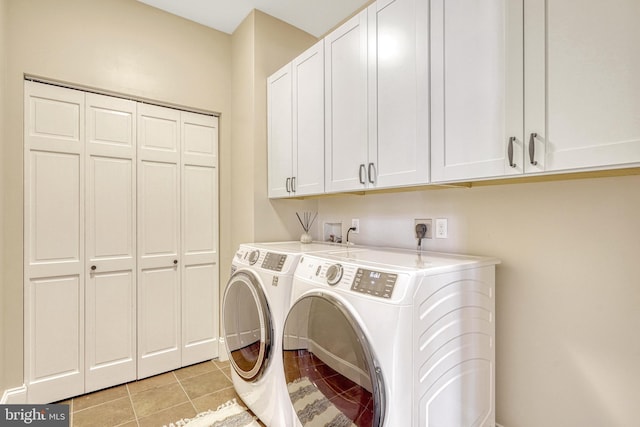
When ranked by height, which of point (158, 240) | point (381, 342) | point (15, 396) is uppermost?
point (158, 240)

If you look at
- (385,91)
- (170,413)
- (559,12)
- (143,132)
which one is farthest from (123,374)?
(559,12)

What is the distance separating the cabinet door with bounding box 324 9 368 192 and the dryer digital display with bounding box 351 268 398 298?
65cm

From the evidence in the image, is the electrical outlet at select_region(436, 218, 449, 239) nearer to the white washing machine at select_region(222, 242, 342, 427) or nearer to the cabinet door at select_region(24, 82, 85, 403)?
the white washing machine at select_region(222, 242, 342, 427)

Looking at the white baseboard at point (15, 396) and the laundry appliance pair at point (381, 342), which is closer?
the laundry appliance pair at point (381, 342)

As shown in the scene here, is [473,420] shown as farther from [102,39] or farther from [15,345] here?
[102,39]

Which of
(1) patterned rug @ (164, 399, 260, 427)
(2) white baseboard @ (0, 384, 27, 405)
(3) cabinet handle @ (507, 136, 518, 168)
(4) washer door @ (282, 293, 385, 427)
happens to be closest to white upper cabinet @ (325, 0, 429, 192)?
(3) cabinet handle @ (507, 136, 518, 168)

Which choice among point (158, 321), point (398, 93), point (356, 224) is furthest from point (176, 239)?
point (398, 93)

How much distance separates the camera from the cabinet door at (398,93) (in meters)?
1.44

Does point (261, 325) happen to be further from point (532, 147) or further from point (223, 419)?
point (532, 147)

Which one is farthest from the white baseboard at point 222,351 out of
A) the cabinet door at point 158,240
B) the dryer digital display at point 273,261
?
the dryer digital display at point 273,261

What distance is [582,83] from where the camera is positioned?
0.99 meters

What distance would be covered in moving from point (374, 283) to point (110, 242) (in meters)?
2.05

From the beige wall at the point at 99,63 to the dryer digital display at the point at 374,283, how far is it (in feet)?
5.94

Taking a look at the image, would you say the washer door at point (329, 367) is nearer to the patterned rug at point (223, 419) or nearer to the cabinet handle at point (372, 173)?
the patterned rug at point (223, 419)
